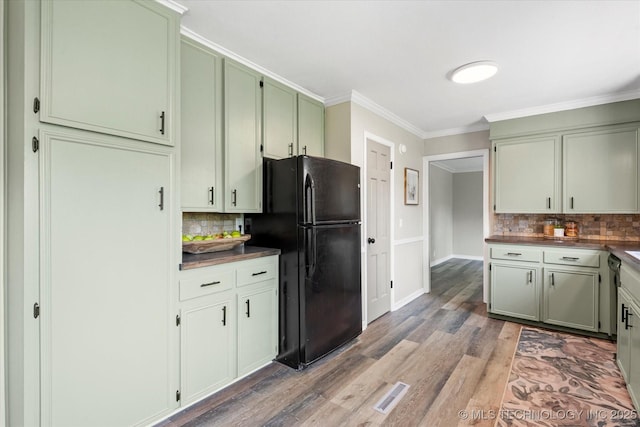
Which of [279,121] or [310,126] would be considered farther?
[310,126]

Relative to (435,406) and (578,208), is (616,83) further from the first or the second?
(435,406)

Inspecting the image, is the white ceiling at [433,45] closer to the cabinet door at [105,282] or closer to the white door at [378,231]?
the white door at [378,231]

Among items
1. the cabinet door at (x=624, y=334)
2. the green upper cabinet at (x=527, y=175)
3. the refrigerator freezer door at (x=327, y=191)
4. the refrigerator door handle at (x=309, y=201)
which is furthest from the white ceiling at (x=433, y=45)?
the cabinet door at (x=624, y=334)

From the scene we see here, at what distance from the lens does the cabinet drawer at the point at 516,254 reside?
334cm

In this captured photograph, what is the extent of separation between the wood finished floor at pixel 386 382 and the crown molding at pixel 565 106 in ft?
7.94

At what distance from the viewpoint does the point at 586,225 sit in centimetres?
365

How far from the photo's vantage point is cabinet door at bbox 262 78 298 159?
8.89 feet

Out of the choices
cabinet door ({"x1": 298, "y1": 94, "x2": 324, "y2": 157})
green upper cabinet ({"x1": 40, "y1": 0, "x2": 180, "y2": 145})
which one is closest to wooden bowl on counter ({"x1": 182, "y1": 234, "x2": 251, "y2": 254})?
green upper cabinet ({"x1": 40, "y1": 0, "x2": 180, "y2": 145})

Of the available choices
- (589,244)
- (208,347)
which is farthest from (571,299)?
(208,347)

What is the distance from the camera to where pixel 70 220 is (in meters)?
1.47

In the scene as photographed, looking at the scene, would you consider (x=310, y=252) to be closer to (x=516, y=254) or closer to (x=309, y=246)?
Result: (x=309, y=246)

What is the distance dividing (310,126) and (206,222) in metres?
1.41

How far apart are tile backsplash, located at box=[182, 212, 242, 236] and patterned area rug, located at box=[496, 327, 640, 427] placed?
2.37m

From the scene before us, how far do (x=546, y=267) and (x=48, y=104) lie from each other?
4203 mm
